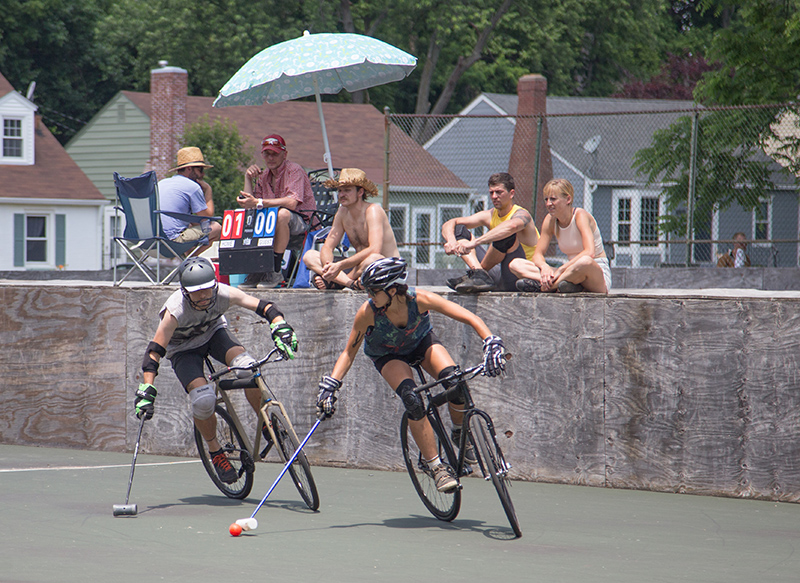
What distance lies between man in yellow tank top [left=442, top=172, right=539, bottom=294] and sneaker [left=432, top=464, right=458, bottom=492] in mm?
2409

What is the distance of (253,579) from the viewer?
542 centimetres

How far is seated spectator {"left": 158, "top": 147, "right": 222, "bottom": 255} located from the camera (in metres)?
11.0

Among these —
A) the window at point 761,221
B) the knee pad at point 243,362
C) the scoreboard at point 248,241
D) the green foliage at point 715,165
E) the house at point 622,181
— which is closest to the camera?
the knee pad at point 243,362

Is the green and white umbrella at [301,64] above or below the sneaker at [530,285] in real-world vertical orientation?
above

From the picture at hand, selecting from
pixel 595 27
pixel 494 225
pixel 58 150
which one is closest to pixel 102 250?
pixel 58 150

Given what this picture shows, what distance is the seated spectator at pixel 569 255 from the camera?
27.7 ft

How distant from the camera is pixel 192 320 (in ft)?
24.4

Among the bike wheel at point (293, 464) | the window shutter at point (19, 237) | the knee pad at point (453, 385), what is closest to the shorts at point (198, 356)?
the bike wheel at point (293, 464)

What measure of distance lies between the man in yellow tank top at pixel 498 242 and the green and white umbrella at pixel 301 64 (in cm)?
211

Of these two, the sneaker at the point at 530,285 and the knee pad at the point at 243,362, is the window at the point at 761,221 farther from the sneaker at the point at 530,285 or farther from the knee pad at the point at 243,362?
the knee pad at the point at 243,362

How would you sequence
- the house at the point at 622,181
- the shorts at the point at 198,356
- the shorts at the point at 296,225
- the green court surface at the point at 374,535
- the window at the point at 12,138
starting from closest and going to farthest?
the green court surface at the point at 374,535
the shorts at the point at 198,356
the shorts at the point at 296,225
the house at the point at 622,181
the window at the point at 12,138

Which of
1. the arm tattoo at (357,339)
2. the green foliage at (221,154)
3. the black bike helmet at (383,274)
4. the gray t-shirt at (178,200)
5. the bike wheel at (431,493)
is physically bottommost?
the bike wheel at (431,493)

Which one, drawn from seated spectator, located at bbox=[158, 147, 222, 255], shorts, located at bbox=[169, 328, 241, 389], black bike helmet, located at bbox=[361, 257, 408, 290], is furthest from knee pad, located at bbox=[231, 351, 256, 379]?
seated spectator, located at bbox=[158, 147, 222, 255]

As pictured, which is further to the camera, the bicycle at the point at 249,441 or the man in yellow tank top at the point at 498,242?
the man in yellow tank top at the point at 498,242
